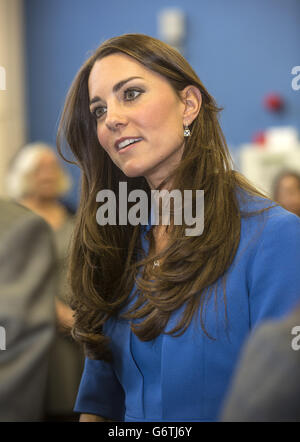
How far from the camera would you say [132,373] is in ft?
2.84

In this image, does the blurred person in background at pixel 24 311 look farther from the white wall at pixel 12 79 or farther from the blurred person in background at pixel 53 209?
the white wall at pixel 12 79

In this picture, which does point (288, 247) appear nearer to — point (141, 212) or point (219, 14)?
point (141, 212)

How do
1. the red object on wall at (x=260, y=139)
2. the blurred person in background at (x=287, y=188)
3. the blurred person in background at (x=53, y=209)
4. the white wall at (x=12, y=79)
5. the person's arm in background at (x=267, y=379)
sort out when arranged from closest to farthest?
the person's arm in background at (x=267, y=379), the blurred person in background at (x=53, y=209), the blurred person in background at (x=287, y=188), the red object on wall at (x=260, y=139), the white wall at (x=12, y=79)

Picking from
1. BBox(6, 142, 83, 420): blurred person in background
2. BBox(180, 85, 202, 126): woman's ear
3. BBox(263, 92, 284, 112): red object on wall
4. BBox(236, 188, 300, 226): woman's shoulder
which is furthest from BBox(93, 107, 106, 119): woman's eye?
BBox(263, 92, 284, 112): red object on wall

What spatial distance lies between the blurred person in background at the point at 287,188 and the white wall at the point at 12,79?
5.94ft

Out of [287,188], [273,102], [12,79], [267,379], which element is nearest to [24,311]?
[267,379]

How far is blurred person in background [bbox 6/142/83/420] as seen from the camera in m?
2.05

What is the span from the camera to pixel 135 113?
0.78 m

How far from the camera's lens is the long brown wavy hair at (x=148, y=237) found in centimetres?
78

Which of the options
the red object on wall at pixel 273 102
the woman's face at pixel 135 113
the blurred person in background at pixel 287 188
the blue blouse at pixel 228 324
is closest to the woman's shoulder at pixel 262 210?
the blue blouse at pixel 228 324

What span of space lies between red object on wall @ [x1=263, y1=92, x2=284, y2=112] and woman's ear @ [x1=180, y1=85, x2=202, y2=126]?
9.48ft

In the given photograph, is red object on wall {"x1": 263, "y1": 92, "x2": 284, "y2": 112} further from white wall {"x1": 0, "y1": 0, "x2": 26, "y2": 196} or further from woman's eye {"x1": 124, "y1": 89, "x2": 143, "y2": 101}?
woman's eye {"x1": 124, "y1": 89, "x2": 143, "y2": 101}
